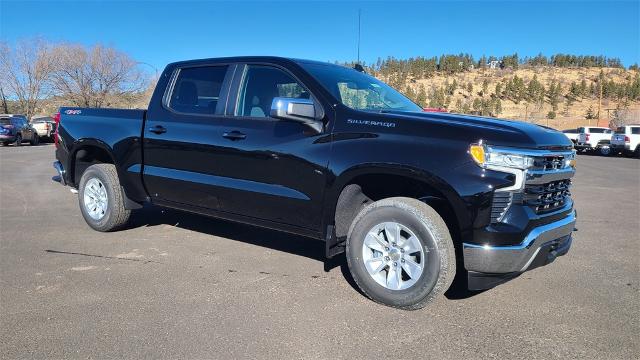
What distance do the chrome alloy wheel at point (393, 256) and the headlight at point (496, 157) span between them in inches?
28.7

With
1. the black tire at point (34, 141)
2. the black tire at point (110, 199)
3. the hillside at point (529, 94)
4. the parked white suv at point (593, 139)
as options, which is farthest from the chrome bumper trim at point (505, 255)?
the hillside at point (529, 94)

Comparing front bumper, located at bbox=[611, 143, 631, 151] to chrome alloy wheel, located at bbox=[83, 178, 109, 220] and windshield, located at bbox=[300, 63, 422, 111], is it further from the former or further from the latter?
chrome alloy wheel, located at bbox=[83, 178, 109, 220]

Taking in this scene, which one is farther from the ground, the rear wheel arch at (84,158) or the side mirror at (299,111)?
the side mirror at (299,111)

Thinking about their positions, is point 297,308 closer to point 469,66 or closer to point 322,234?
point 322,234

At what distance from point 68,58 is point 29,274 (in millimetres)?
46559

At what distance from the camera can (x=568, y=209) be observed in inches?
160

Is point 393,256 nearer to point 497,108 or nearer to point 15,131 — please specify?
point 15,131

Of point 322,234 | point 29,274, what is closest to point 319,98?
point 322,234

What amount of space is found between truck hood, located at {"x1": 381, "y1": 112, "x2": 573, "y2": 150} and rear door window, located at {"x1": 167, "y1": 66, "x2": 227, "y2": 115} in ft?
6.07

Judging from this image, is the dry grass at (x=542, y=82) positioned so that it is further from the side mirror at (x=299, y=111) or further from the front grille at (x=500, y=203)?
the front grille at (x=500, y=203)

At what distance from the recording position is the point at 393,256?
3.89 metres

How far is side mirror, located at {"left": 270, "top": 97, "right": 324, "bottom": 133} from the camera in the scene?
4.03m

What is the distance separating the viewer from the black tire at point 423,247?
11.9 ft

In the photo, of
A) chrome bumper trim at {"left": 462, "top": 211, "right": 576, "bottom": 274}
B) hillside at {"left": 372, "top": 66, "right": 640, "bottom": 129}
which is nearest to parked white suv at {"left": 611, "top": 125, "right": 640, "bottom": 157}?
hillside at {"left": 372, "top": 66, "right": 640, "bottom": 129}
